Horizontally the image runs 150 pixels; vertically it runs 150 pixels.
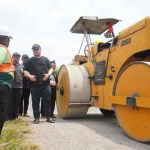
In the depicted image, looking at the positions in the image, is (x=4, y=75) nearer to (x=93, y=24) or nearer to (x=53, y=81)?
(x=53, y=81)

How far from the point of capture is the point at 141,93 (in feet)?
10.4

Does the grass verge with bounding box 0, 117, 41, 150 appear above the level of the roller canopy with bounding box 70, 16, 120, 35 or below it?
below

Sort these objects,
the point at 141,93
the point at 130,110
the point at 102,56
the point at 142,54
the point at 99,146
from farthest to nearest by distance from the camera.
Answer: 1. the point at 102,56
2. the point at 142,54
3. the point at 130,110
4. the point at 141,93
5. the point at 99,146

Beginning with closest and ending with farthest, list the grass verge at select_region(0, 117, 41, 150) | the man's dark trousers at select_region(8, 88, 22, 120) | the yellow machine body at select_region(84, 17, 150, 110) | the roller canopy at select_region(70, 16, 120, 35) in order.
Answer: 1. the grass verge at select_region(0, 117, 41, 150)
2. the yellow machine body at select_region(84, 17, 150, 110)
3. the man's dark trousers at select_region(8, 88, 22, 120)
4. the roller canopy at select_region(70, 16, 120, 35)

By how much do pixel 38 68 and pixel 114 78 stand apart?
5.40 ft

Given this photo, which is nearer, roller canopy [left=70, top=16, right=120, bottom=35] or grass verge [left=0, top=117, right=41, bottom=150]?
grass verge [left=0, top=117, right=41, bottom=150]

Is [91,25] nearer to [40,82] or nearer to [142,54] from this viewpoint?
[40,82]

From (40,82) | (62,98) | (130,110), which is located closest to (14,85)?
(40,82)

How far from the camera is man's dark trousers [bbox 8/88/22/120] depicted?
5.02 m

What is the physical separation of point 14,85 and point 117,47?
238 cm

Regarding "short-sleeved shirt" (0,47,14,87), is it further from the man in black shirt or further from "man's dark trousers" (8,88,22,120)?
"man's dark trousers" (8,88,22,120)

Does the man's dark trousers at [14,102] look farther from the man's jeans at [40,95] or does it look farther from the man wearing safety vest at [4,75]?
the man wearing safety vest at [4,75]

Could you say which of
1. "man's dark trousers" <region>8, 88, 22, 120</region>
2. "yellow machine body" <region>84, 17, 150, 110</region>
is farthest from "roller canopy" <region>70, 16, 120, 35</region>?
"man's dark trousers" <region>8, 88, 22, 120</region>

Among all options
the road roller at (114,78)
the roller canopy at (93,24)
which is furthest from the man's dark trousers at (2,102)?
the roller canopy at (93,24)
